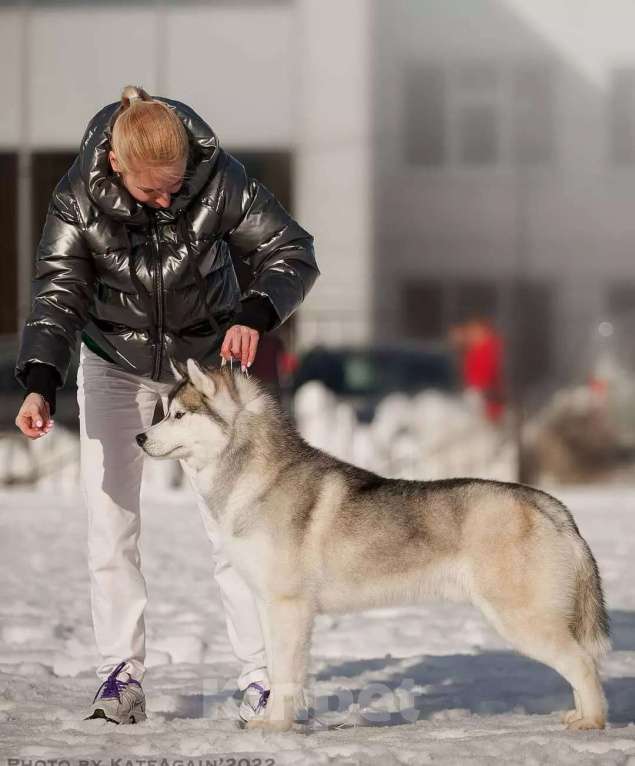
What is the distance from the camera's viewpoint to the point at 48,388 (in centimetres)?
406

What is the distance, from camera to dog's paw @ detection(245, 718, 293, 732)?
157 inches

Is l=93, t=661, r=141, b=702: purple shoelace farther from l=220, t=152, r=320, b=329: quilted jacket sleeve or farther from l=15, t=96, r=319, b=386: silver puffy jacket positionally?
l=220, t=152, r=320, b=329: quilted jacket sleeve

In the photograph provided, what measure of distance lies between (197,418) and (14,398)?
10.1m

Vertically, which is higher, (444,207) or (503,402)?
(444,207)

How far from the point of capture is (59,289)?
4117 millimetres

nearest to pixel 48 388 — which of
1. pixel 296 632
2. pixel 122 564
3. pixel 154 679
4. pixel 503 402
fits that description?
pixel 122 564

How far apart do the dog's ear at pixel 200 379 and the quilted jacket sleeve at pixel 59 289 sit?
406mm

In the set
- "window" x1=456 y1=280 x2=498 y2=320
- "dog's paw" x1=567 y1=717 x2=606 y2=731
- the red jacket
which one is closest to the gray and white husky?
"dog's paw" x1=567 y1=717 x2=606 y2=731

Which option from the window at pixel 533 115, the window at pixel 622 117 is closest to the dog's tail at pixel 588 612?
the window at pixel 533 115

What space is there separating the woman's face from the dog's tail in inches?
61.7

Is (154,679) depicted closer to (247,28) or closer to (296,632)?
(296,632)

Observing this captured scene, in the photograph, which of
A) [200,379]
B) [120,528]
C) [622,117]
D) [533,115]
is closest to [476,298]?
[533,115]

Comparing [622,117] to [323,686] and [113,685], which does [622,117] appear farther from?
[113,685]

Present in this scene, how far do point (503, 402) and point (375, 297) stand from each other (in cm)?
498
